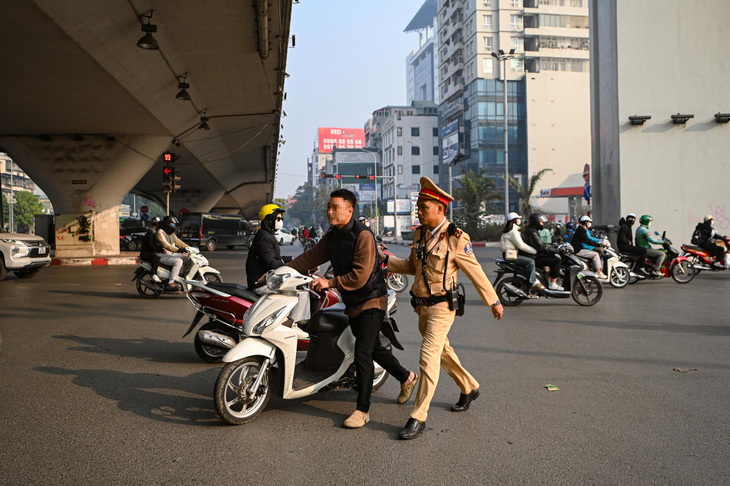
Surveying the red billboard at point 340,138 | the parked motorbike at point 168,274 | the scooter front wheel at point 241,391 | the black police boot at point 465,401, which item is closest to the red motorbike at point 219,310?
the scooter front wheel at point 241,391

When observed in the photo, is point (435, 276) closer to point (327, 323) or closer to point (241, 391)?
point (327, 323)

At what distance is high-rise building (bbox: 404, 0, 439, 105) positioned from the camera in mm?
173125

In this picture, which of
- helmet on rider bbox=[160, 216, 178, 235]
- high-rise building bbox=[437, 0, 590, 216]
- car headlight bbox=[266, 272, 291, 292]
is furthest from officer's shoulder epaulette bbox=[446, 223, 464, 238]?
high-rise building bbox=[437, 0, 590, 216]

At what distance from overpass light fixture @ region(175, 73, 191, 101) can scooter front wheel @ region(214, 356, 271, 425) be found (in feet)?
44.5

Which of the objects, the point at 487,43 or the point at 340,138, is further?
the point at 340,138

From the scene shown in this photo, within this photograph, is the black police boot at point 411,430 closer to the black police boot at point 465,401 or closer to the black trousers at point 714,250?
the black police boot at point 465,401

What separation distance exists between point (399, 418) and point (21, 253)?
14410 mm

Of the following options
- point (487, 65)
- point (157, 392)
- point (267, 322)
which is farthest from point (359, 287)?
point (487, 65)

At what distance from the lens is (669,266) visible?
48.9ft

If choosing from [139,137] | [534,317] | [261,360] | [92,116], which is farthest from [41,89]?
[261,360]

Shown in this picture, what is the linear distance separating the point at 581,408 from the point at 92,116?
19455 mm

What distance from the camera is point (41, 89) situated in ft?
55.4

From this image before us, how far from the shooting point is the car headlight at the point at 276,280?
442 cm

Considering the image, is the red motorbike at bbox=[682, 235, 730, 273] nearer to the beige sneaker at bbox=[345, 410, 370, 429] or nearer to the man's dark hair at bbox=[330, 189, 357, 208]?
the man's dark hair at bbox=[330, 189, 357, 208]
